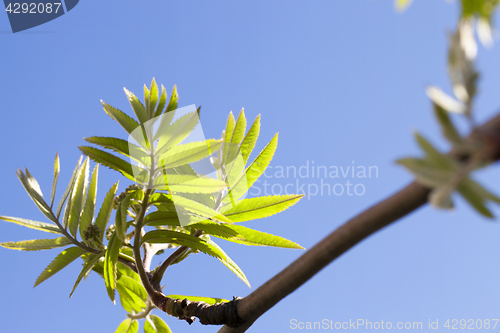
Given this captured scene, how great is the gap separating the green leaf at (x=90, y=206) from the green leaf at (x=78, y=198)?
0.07 feet

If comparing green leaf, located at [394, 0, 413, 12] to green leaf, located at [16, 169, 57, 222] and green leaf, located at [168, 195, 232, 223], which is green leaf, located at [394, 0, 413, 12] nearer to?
green leaf, located at [168, 195, 232, 223]

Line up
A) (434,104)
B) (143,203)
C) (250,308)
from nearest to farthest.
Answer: (434,104), (250,308), (143,203)

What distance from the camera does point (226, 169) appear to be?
1.57m

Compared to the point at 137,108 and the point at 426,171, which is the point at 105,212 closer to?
the point at 137,108

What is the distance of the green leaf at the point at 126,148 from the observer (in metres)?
1.24

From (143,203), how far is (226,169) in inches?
15.8

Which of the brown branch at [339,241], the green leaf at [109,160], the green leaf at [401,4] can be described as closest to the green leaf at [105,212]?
the green leaf at [109,160]

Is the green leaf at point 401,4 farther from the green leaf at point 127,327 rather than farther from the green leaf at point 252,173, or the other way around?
the green leaf at point 127,327

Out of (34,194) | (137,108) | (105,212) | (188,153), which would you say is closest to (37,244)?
(34,194)

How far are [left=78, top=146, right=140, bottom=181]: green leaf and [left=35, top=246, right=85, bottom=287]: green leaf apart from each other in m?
0.50

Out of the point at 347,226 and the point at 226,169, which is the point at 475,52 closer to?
the point at 347,226

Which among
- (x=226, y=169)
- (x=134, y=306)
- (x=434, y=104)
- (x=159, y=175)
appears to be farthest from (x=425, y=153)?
(x=134, y=306)

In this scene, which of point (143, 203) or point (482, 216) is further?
point (143, 203)

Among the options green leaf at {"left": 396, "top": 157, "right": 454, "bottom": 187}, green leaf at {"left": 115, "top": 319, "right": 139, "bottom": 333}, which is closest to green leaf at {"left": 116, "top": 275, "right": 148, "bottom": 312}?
green leaf at {"left": 115, "top": 319, "right": 139, "bottom": 333}
